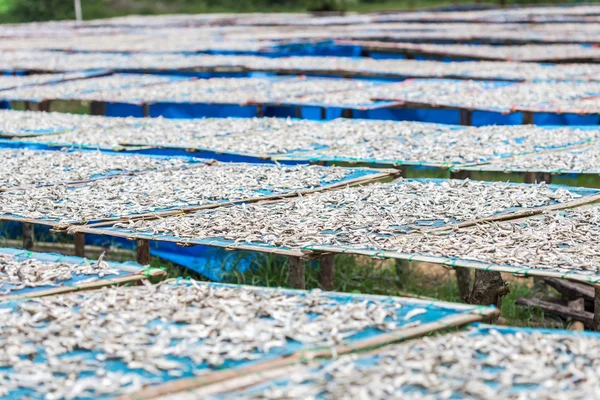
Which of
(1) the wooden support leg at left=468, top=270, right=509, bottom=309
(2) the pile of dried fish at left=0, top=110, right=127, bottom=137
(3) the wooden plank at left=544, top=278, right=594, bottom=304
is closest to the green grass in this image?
(3) the wooden plank at left=544, top=278, right=594, bottom=304

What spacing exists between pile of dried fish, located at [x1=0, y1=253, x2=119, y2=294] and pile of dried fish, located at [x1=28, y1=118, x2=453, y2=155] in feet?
10.2

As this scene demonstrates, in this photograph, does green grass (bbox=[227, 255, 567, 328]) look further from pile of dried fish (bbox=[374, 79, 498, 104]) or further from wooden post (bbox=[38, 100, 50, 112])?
wooden post (bbox=[38, 100, 50, 112])

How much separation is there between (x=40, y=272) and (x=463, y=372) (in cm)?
215

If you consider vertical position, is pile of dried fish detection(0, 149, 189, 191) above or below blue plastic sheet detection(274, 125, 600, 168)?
above

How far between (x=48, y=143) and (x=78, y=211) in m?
2.68

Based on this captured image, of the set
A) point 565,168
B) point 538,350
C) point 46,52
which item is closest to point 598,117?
point 565,168

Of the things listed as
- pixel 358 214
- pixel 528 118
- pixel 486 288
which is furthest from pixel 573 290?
pixel 528 118

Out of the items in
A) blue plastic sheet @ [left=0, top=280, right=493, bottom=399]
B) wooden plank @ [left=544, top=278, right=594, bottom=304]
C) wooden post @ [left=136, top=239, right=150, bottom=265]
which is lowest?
wooden plank @ [left=544, top=278, right=594, bottom=304]

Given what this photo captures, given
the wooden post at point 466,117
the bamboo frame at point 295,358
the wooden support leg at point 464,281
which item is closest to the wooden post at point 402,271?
the wooden support leg at point 464,281

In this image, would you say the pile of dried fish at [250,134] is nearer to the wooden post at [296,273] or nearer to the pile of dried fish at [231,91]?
the pile of dried fish at [231,91]

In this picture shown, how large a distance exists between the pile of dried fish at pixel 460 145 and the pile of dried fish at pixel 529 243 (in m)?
1.97

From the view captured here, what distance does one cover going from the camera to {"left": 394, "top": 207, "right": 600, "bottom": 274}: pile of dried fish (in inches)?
174

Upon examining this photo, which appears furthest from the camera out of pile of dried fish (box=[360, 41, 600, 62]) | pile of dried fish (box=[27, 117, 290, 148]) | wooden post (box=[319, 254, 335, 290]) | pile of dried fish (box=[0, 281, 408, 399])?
pile of dried fish (box=[360, 41, 600, 62])

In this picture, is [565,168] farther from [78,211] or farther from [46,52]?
[46,52]
